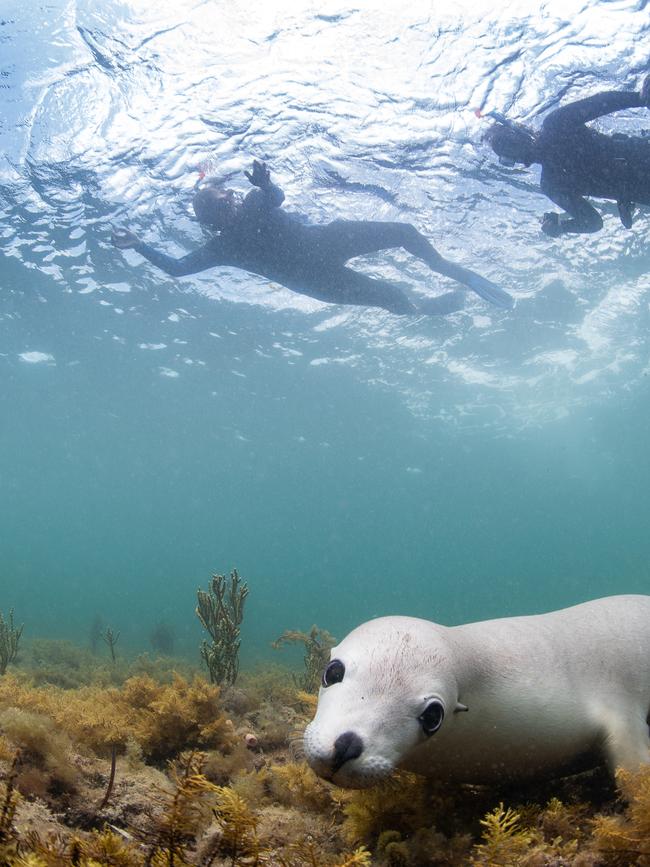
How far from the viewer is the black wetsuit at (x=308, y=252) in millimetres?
10070

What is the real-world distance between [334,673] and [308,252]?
9.49 m

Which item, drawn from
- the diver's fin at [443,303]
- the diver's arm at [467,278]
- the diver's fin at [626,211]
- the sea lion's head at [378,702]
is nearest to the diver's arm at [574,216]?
the diver's fin at [626,211]

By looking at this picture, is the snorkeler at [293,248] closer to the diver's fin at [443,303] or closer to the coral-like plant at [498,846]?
the diver's fin at [443,303]

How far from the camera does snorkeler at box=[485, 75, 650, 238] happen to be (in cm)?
A: 740

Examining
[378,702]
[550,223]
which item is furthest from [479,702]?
[550,223]

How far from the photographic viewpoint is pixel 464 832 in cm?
232

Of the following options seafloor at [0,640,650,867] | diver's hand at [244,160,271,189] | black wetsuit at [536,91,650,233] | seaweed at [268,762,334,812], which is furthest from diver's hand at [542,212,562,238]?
seaweed at [268,762,334,812]

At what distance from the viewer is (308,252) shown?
10625mm

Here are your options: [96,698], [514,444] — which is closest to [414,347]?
[96,698]

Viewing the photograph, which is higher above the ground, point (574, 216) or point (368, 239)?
point (368, 239)

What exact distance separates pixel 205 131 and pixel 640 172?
8171 millimetres

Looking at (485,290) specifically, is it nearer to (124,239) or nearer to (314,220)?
(314,220)

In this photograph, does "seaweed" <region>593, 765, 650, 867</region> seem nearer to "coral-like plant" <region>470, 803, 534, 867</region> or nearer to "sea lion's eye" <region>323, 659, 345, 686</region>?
"coral-like plant" <region>470, 803, 534, 867</region>

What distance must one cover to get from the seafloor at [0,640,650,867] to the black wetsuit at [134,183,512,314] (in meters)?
8.20
